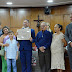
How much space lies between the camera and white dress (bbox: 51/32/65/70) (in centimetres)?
295

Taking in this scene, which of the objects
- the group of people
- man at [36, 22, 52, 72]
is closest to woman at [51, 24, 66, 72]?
the group of people

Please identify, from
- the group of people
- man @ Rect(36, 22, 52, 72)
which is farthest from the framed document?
man @ Rect(36, 22, 52, 72)

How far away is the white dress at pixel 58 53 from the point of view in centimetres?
295

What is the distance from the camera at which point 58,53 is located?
9.71 ft

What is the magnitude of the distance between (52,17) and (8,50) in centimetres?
452

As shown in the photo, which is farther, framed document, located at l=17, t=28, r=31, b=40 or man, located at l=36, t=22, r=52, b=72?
framed document, located at l=17, t=28, r=31, b=40

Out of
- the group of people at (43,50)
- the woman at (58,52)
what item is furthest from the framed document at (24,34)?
the woman at (58,52)

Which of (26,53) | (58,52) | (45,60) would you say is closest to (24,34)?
(26,53)

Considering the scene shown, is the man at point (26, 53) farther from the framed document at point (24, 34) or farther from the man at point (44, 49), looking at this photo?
the man at point (44, 49)

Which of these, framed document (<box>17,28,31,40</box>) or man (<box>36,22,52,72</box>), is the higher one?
framed document (<box>17,28,31,40</box>)

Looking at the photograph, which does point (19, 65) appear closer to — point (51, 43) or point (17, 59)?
point (17, 59)

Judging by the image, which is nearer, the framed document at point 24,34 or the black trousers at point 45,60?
the black trousers at point 45,60

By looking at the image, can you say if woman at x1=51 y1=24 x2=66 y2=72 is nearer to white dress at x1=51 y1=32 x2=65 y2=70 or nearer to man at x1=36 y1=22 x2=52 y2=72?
white dress at x1=51 y1=32 x2=65 y2=70

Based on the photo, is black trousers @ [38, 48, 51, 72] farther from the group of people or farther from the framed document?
the framed document
